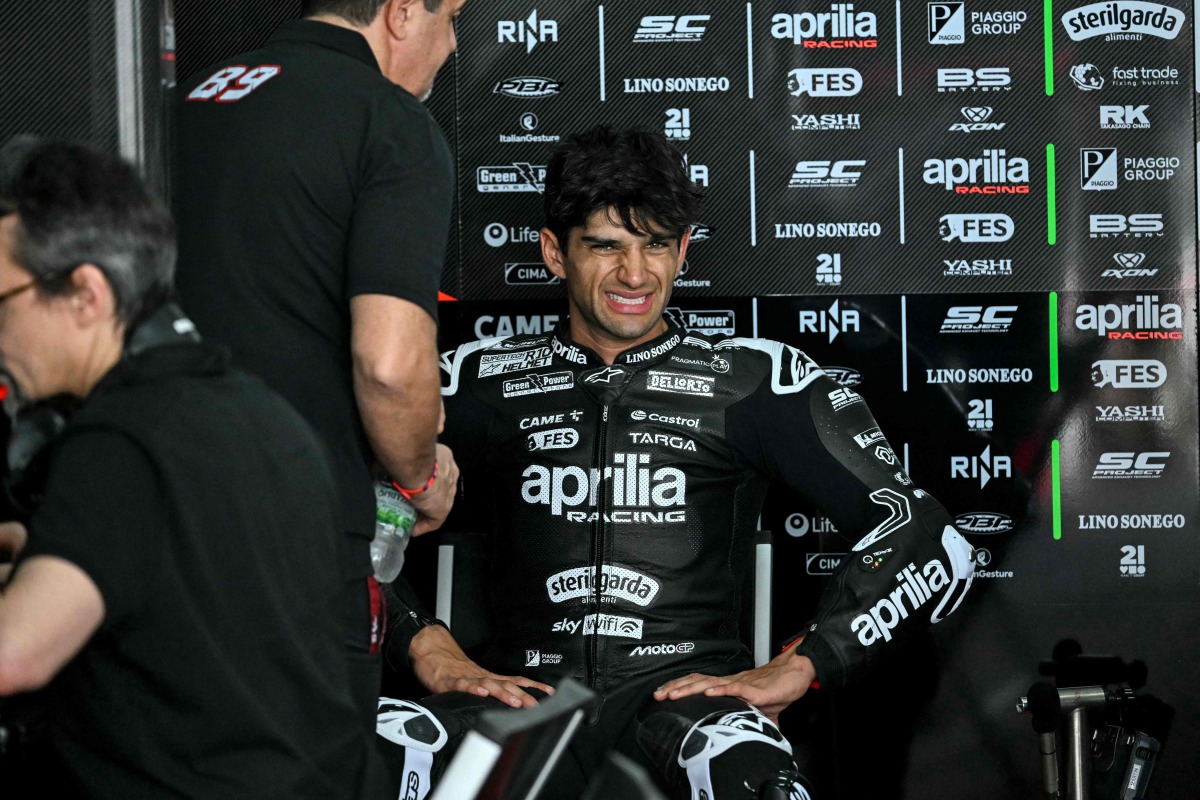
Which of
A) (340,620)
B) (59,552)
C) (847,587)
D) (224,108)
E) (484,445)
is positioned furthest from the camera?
(484,445)

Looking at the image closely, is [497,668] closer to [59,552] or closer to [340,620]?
[340,620]

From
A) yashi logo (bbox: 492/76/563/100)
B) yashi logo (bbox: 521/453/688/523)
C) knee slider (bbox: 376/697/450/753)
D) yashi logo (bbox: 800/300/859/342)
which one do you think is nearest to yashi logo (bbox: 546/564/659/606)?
yashi logo (bbox: 521/453/688/523)

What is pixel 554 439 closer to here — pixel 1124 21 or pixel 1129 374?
pixel 1129 374

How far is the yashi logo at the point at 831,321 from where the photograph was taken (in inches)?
135

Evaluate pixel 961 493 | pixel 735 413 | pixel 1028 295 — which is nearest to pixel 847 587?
pixel 735 413

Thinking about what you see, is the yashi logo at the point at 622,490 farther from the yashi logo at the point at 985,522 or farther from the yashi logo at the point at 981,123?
the yashi logo at the point at 981,123

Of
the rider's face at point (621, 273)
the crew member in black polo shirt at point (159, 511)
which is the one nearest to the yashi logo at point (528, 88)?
the rider's face at point (621, 273)

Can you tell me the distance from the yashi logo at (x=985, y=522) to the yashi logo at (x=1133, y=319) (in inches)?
20.9

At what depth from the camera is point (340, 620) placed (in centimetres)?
139

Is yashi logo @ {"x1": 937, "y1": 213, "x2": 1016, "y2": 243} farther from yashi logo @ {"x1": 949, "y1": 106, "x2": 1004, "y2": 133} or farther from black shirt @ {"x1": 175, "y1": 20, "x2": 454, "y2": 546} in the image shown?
black shirt @ {"x1": 175, "y1": 20, "x2": 454, "y2": 546}


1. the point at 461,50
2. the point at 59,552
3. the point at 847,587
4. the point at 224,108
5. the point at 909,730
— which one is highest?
the point at 461,50

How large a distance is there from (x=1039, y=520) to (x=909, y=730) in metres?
0.65

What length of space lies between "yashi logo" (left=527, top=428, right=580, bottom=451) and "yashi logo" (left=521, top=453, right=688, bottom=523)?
5 cm

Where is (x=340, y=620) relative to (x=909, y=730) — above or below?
above
